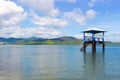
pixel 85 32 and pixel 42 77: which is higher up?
pixel 85 32

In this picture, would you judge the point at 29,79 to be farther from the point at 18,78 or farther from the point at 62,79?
the point at 62,79

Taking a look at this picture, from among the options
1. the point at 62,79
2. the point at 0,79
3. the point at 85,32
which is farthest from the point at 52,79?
the point at 85,32

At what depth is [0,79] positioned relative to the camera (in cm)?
2519

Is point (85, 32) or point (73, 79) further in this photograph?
point (85, 32)

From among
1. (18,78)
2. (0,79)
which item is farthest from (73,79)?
(0,79)

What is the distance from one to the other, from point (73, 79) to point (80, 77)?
1519mm

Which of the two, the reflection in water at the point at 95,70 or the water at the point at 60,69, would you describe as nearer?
the reflection in water at the point at 95,70

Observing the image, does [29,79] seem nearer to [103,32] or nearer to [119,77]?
[119,77]

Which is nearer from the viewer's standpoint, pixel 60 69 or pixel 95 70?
pixel 95 70

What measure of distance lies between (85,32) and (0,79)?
49.5m

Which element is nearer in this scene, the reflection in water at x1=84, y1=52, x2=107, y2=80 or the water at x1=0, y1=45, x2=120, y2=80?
the reflection in water at x1=84, y1=52, x2=107, y2=80

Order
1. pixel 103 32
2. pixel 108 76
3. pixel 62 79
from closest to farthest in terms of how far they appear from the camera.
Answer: pixel 62 79, pixel 108 76, pixel 103 32

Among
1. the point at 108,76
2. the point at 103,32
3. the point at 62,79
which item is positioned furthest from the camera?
the point at 103,32

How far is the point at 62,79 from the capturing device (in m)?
24.6
